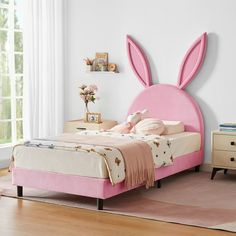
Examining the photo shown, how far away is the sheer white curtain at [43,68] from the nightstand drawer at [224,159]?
218 centimetres

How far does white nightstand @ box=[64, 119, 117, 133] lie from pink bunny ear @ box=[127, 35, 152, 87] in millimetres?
624

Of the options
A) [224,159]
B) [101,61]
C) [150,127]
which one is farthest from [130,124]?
[101,61]

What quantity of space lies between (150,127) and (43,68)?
1.82 metres

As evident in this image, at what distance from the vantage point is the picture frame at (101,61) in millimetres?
6438

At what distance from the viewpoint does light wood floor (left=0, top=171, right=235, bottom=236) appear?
12.2 ft

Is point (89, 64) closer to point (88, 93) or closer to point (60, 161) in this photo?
point (88, 93)

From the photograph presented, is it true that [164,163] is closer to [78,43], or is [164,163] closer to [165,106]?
[165,106]

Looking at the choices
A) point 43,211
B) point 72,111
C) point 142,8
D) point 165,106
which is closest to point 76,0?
point 142,8

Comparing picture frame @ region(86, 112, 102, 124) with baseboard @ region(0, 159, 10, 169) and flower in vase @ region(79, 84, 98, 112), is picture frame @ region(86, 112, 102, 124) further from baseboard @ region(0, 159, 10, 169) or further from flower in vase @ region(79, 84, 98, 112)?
baseboard @ region(0, 159, 10, 169)

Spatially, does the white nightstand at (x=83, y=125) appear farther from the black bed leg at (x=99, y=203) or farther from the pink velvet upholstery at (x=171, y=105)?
the black bed leg at (x=99, y=203)

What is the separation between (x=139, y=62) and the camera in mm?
6230

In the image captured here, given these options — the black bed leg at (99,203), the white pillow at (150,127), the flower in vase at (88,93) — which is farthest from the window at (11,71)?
the black bed leg at (99,203)

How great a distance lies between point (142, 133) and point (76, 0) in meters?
2.21

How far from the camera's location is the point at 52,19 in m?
6.62
